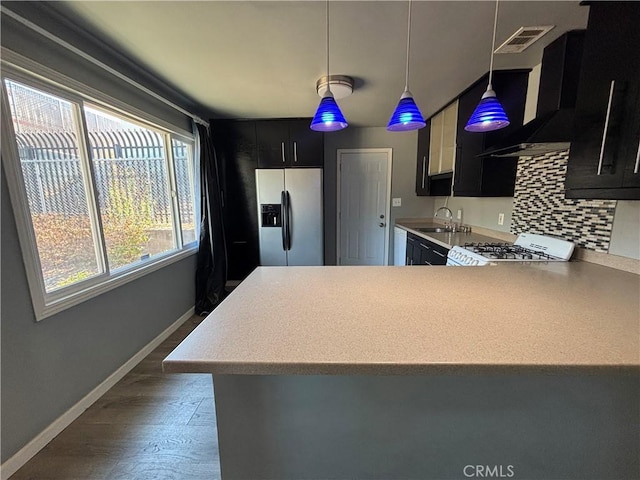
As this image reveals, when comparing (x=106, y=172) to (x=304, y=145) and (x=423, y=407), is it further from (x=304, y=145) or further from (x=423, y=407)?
(x=423, y=407)

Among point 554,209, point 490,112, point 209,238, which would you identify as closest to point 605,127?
point 490,112

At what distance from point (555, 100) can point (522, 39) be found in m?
0.46

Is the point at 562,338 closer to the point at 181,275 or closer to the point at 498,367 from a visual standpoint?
the point at 498,367

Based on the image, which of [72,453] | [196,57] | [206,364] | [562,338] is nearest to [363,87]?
[196,57]

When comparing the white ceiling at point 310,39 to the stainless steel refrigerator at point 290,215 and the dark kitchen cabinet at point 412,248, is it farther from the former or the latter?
the dark kitchen cabinet at point 412,248

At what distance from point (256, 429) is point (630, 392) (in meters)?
1.24

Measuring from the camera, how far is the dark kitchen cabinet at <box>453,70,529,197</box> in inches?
87.7

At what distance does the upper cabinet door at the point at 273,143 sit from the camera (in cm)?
361

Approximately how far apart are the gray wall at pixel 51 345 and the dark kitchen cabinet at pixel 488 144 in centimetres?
317

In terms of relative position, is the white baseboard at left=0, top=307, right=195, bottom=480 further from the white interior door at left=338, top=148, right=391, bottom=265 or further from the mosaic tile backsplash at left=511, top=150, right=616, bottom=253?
the mosaic tile backsplash at left=511, top=150, right=616, bottom=253

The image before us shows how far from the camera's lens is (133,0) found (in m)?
1.41

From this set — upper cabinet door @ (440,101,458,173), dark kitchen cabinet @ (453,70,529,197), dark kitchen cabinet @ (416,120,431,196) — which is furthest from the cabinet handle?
dark kitchen cabinet @ (416,120,431,196)

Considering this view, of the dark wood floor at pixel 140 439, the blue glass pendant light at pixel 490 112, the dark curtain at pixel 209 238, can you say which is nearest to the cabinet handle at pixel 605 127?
the blue glass pendant light at pixel 490 112

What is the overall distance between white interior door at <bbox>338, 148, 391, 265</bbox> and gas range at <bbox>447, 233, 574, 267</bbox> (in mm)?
2146
